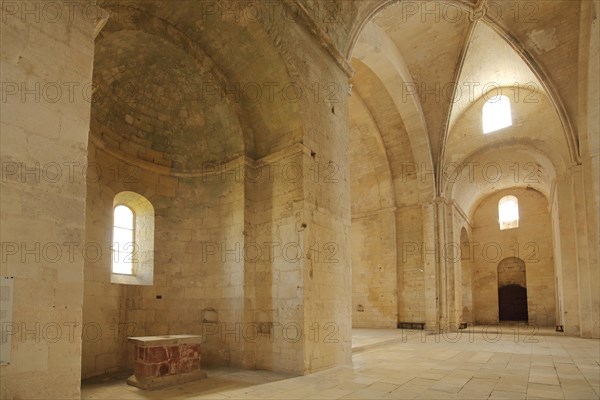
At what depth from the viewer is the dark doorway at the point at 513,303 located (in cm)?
2439

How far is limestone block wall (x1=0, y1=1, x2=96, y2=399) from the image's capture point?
380 centimetres

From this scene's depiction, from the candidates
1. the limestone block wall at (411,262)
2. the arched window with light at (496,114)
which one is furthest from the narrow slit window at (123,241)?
the arched window with light at (496,114)

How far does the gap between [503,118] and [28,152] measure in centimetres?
1745

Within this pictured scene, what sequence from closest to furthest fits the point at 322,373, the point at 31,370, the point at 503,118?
the point at 31,370 < the point at 322,373 < the point at 503,118

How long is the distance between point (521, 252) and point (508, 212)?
2358 mm

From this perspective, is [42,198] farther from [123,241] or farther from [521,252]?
[521,252]

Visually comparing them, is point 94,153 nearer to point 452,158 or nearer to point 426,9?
point 426,9

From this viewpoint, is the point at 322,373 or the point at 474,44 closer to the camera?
the point at 322,373

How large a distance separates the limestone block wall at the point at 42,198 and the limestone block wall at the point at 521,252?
78.7ft

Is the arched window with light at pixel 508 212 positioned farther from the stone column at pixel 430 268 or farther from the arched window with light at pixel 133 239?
the arched window with light at pixel 133 239

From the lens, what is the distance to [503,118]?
1745cm

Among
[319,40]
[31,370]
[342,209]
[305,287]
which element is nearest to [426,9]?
[319,40]

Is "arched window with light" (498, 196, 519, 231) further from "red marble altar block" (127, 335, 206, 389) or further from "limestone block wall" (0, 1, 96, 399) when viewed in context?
"limestone block wall" (0, 1, 96, 399)

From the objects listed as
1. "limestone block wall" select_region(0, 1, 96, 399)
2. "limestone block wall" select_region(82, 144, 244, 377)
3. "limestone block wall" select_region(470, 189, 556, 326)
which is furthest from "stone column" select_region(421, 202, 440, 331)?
"limestone block wall" select_region(0, 1, 96, 399)
